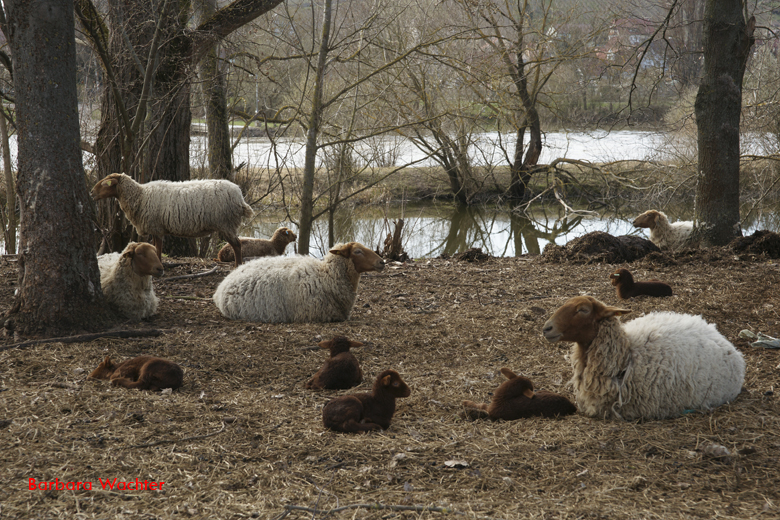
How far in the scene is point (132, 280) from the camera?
576cm

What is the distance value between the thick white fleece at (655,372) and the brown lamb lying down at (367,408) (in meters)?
1.28

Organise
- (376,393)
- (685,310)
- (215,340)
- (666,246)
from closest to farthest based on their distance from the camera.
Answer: (376,393), (215,340), (685,310), (666,246)

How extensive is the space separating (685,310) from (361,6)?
8137 mm

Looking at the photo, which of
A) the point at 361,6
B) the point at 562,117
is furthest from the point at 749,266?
the point at 562,117

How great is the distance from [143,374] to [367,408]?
5.59 feet

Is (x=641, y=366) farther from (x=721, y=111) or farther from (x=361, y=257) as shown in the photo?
(x=721, y=111)

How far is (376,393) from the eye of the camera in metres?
3.74

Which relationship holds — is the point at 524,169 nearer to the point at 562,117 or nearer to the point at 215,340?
the point at 562,117

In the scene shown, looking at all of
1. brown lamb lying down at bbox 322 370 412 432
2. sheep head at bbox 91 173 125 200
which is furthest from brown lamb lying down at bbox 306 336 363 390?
sheep head at bbox 91 173 125 200

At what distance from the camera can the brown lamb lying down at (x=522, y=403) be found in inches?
148

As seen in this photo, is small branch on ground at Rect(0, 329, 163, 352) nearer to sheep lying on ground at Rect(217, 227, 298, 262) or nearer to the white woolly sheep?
the white woolly sheep

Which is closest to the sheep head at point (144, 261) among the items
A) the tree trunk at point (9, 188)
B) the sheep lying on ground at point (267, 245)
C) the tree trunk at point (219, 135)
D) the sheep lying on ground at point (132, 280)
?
the sheep lying on ground at point (132, 280)

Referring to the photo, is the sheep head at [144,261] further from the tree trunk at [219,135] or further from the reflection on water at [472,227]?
the reflection on water at [472,227]

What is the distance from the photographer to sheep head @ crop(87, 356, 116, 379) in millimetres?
4199
